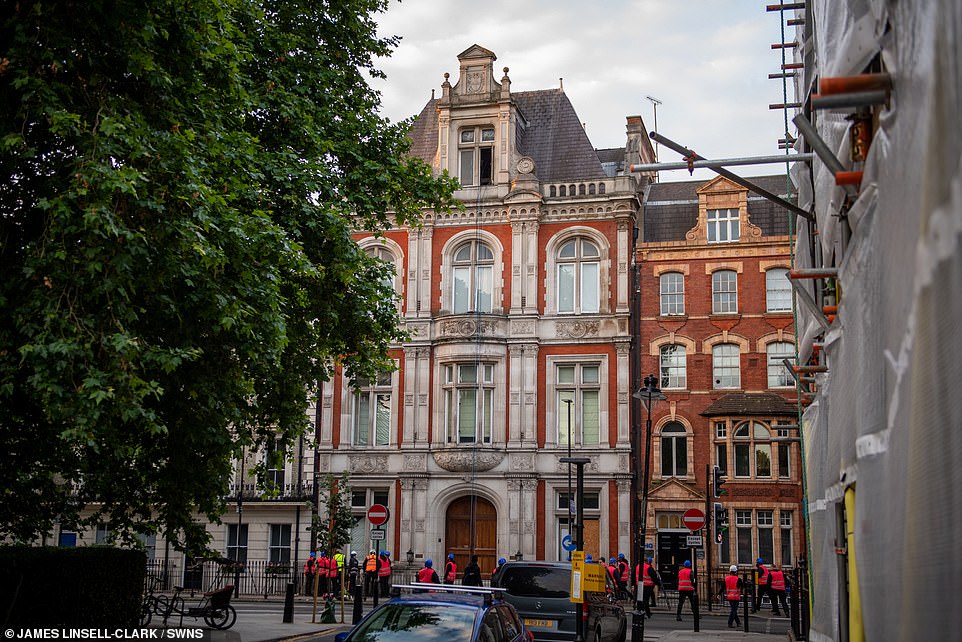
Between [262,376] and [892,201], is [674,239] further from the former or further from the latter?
[892,201]

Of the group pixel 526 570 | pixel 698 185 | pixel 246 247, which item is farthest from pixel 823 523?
pixel 698 185

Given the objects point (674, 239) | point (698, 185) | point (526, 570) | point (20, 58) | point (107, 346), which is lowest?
point (526, 570)

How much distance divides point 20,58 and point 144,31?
145 centimetres

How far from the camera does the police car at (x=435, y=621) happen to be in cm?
1047

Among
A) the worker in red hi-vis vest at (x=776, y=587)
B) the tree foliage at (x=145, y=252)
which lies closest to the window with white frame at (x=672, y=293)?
the worker in red hi-vis vest at (x=776, y=587)

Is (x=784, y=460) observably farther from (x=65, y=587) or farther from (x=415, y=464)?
(x=65, y=587)

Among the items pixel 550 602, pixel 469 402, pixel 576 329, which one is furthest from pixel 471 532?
pixel 550 602

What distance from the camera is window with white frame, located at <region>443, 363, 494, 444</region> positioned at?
40062 millimetres

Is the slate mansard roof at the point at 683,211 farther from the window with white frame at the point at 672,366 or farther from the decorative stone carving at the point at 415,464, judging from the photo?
the decorative stone carving at the point at 415,464

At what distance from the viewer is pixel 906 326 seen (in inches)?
218

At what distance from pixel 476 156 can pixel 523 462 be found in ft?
41.8

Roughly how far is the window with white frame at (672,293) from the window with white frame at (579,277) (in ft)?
8.43

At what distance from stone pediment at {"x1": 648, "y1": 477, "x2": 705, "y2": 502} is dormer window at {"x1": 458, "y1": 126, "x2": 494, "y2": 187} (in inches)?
554

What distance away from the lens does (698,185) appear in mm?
43875
